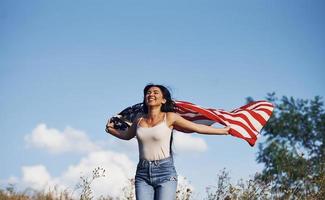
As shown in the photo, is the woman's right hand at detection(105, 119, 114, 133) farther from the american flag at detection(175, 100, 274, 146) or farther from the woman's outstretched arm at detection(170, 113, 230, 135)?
the woman's outstretched arm at detection(170, 113, 230, 135)

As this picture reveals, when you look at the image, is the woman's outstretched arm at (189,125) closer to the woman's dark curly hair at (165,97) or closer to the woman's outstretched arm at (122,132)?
the woman's dark curly hair at (165,97)

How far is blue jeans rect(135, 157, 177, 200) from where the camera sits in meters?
5.61

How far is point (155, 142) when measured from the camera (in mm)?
5797

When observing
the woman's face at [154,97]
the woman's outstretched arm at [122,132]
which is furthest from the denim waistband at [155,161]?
the woman's face at [154,97]

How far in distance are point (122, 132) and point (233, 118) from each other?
1.91 meters

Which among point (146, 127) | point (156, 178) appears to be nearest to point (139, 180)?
point (156, 178)

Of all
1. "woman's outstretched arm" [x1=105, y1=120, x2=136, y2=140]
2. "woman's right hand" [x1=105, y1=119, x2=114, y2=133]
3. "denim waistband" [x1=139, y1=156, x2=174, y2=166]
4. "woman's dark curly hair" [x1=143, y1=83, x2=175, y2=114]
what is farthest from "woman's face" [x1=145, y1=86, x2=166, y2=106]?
"woman's right hand" [x1=105, y1=119, x2=114, y2=133]

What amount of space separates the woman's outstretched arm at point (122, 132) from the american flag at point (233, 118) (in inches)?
44.6

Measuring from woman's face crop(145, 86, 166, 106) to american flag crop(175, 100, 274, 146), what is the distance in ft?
4.85

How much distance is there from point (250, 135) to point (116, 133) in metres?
2.02

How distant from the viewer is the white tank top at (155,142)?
5.77 metres

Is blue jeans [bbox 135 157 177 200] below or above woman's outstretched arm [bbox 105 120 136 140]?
below

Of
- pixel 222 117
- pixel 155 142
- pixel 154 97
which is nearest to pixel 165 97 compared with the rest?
pixel 154 97

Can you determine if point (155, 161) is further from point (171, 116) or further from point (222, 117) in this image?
point (222, 117)
